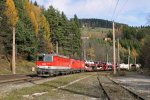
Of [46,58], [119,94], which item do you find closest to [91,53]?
[46,58]

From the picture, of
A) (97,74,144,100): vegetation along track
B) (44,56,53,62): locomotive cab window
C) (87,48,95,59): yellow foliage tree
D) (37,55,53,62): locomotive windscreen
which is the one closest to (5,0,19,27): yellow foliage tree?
(37,55,53,62): locomotive windscreen

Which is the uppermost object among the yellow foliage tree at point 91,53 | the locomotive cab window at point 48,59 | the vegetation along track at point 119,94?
the yellow foliage tree at point 91,53

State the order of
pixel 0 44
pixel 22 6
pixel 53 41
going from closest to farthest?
pixel 0 44 → pixel 22 6 → pixel 53 41

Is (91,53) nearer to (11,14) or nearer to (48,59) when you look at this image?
(11,14)

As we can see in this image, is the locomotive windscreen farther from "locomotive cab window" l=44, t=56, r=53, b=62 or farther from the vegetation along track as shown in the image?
the vegetation along track

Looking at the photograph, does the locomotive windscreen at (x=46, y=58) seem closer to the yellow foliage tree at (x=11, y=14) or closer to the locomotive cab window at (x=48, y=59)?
the locomotive cab window at (x=48, y=59)

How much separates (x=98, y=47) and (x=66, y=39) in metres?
71.2

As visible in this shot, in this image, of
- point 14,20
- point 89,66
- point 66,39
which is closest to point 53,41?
point 66,39

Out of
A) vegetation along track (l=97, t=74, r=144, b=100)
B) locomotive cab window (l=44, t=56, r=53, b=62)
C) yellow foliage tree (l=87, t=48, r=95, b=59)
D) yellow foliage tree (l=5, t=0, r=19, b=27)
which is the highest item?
yellow foliage tree (l=5, t=0, r=19, b=27)

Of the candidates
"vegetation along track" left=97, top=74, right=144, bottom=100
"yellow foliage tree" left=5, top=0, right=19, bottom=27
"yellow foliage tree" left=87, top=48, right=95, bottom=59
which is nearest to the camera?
"vegetation along track" left=97, top=74, right=144, bottom=100

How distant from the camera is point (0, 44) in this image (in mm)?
71125

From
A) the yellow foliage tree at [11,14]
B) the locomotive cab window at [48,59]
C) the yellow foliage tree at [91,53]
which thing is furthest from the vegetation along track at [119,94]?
the yellow foliage tree at [91,53]

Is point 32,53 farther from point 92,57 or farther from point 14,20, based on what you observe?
point 92,57

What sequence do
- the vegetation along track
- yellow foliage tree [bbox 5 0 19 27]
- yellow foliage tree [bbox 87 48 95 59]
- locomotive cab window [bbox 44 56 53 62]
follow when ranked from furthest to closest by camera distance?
1. yellow foliage tree [bbox 87 48 95 59]
2. yellow foliage tree [bbox 5 0 19 27]
3. locomotive cab window [bbox 44 56 53 62]
4. the vegetation along track
